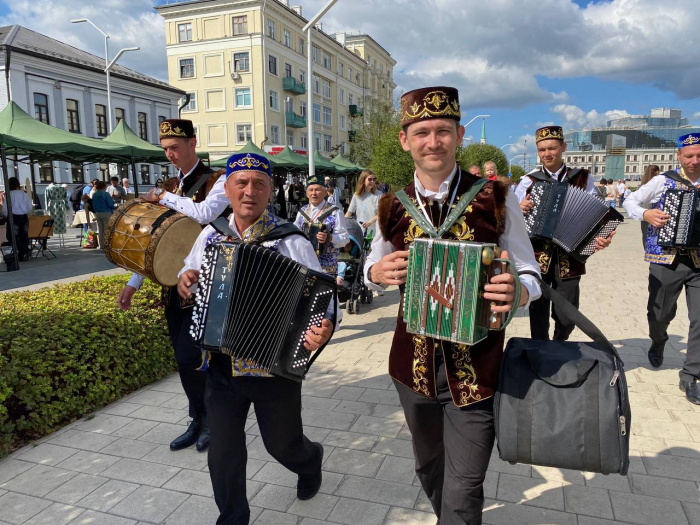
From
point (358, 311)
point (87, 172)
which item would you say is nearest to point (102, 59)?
point (87, 172)

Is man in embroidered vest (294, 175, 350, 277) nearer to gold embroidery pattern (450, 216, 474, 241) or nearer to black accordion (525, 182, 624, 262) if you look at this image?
black accordion (525, 182, 624, 262)

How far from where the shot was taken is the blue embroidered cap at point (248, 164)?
288cm

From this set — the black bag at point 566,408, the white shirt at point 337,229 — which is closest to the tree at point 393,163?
the white shirt at point 337,229

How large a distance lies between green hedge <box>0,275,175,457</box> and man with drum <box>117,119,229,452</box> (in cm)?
62

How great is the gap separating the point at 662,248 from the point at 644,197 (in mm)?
555

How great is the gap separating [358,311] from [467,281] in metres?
6.51

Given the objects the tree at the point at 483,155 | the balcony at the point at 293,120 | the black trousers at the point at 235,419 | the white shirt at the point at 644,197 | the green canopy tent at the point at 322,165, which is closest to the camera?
the black trousers at the point at 235,419

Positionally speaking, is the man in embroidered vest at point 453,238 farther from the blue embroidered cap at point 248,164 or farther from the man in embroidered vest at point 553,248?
the man in embroidered vest at point 553,248

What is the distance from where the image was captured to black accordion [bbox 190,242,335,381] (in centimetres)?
256

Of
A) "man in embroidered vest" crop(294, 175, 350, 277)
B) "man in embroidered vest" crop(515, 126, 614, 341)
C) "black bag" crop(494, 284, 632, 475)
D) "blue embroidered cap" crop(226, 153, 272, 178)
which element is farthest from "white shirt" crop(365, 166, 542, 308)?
"man in embroidered vest" crop(294, 175, 350, 277)

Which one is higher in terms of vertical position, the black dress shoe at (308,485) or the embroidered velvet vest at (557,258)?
the embroidered velvet vest at (557,258)

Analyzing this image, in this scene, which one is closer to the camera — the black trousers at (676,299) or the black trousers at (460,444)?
the black trousers at (460,444)

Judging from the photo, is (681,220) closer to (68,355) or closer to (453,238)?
(453,238)

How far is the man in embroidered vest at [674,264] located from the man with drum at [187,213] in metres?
3.90
